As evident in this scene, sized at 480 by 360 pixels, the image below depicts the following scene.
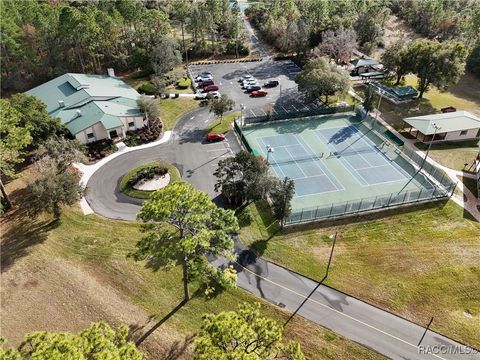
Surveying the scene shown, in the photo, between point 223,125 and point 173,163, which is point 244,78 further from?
point 173,163

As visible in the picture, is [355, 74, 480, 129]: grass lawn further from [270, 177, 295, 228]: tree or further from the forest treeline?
the forest treeline

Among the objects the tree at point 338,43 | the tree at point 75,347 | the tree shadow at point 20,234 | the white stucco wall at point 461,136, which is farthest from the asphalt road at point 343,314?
the tree at point 338,43

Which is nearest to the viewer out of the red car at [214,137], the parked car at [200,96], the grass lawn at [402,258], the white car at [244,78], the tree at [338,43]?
the grass lawn at [402,258]

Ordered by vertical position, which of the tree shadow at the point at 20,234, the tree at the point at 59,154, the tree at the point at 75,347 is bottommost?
the tree shadow at the point at 20,234

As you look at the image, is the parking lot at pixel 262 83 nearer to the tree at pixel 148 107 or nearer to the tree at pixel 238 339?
the tree at pixel 148 107

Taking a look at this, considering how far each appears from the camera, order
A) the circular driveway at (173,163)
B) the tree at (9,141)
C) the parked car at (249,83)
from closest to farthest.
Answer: the tree at (9,141)
the circular driveway at (173,163)
the parked car at (249,83)

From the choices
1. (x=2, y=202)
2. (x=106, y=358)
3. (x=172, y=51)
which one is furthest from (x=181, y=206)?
(x=172, y=51)

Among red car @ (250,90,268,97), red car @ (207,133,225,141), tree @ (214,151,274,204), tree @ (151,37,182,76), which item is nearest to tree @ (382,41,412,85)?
red car @ (250,90,268,97)
